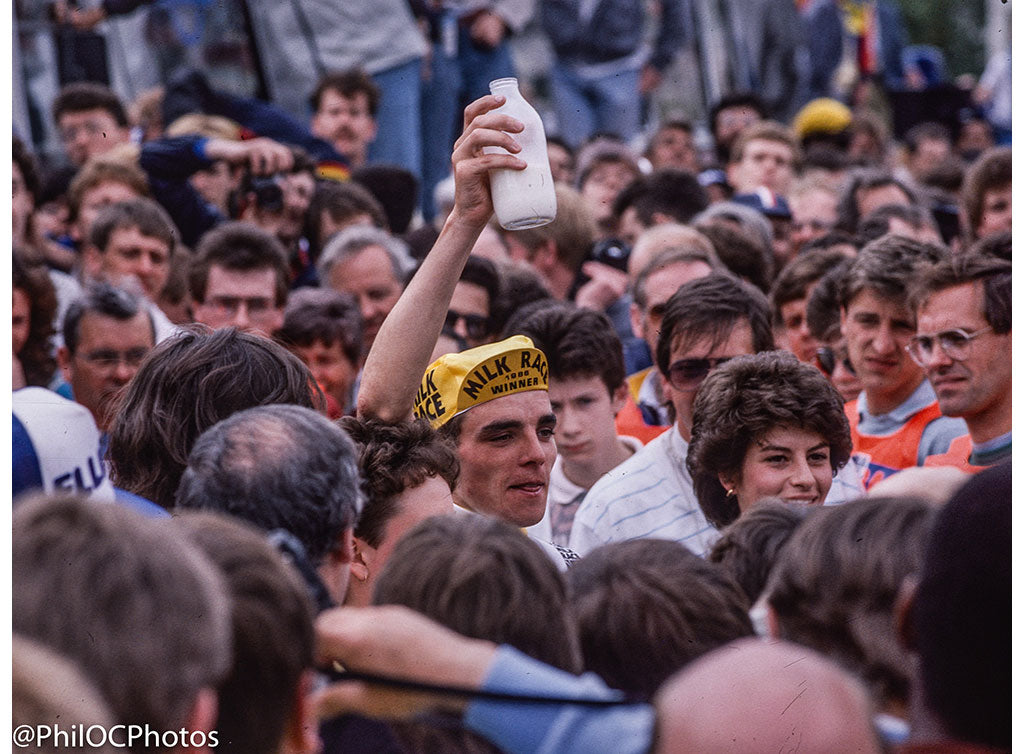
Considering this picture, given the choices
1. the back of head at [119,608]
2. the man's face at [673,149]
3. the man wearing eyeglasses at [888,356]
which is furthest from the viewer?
the man's face at [673,149]

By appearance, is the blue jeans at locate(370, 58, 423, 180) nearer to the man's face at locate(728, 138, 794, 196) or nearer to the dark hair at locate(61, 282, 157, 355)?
the man's face at locate(728, 138, 794, 196)

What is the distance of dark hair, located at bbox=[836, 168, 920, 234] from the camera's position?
6.88 m

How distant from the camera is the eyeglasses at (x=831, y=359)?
184 inches

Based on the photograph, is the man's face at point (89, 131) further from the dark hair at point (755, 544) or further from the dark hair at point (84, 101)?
the dark hair at point (755, 544)

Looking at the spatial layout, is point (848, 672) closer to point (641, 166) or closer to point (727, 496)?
point (727, 496)

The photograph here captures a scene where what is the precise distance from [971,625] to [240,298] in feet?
13.8

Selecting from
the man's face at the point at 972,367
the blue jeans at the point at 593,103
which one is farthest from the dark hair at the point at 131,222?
the blue jeans at the point at 593,103

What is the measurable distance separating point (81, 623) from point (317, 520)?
72cm

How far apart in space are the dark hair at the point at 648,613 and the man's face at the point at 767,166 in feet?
22.2

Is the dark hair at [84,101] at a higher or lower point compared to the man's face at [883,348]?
higher

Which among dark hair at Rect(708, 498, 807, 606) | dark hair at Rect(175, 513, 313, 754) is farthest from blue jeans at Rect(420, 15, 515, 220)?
dark hair at Rect(175, 513, 313, 754)

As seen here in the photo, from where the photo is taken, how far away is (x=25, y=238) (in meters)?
5.66

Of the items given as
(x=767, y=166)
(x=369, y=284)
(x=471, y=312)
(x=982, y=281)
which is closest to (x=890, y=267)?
(x=982, y=281)

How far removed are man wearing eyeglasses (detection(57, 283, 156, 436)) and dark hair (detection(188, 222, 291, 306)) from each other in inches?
33.5
